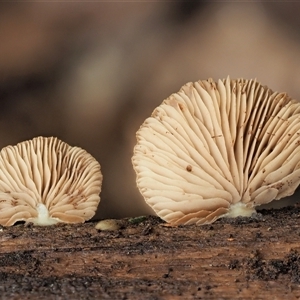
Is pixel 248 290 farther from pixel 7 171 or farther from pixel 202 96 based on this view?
pixel 7 171

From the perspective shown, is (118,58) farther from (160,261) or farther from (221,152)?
(160,261)

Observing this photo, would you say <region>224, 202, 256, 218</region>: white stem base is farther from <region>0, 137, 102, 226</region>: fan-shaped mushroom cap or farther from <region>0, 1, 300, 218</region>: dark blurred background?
<region>0, 1, 300, 218</region>: dark blurred background

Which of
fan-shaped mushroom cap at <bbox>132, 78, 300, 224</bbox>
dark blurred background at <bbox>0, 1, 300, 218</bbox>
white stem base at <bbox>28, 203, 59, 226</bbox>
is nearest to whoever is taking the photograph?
fan-shaped mushroom cap at <bbox>132, 78, 300, 224</bbox>

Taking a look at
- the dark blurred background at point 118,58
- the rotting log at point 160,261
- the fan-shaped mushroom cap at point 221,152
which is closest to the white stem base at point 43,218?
the rotting log at point 160,261

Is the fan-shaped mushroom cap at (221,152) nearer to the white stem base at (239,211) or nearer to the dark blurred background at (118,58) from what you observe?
the white stem base at (239,211)

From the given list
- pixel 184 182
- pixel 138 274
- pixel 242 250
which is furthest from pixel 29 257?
pixel 242 250

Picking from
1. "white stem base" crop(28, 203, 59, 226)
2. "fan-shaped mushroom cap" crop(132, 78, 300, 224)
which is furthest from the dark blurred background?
"fan-shaped mushroom cap" crop(132, 78, 300, 224)
